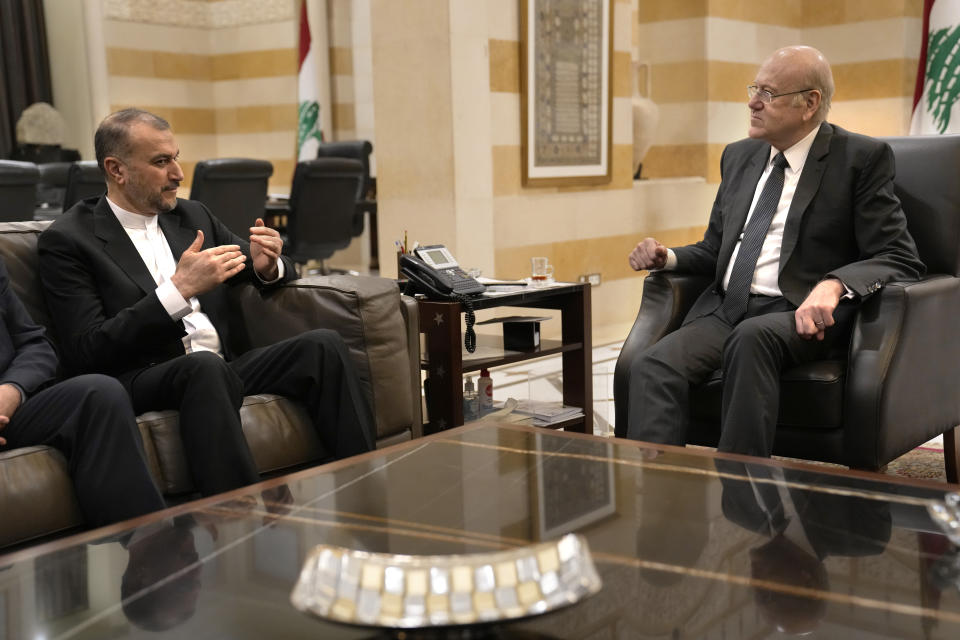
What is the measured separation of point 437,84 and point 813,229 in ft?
9.08

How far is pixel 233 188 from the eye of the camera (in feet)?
20.5

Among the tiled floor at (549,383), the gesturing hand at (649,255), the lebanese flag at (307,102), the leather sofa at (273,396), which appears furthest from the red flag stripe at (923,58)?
the leather sofa at (273,396)

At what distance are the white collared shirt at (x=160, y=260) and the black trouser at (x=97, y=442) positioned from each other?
0.59 meters

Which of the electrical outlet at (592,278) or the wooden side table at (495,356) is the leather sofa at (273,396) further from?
the electrical outlet at (592,278)

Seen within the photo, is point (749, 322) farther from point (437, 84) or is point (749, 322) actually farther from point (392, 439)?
point (437, 84)

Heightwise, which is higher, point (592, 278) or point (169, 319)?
point (169, 319)

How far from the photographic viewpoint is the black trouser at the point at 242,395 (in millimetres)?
2598

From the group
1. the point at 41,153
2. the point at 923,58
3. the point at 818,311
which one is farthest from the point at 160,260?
the point at 41,153

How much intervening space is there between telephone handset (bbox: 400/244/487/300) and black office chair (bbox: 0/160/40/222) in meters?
2.26

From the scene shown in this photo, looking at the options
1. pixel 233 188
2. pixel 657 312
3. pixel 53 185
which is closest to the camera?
pixel 657 312

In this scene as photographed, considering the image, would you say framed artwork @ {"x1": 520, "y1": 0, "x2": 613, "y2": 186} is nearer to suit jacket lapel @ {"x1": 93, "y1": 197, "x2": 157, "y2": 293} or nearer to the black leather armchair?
the black leather armchair

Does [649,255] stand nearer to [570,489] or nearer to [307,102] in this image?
[570,489]

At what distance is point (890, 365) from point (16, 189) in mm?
3925

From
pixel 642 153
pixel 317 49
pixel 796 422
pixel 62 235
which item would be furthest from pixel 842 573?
pixel 317 49
